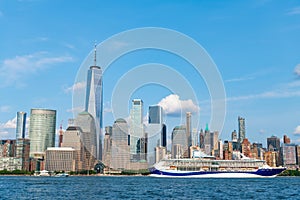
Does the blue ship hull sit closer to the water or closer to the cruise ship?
the cruise ship

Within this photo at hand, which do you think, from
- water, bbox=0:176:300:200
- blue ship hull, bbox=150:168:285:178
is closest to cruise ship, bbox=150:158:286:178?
blue ship hull, bbox=150:168:285:178

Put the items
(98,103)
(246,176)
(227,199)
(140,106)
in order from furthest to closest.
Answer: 1. (98,103)
2. (140,106)
3. (246,176)
4. (227,199)

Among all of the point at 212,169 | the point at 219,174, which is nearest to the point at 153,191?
the point at 219,174

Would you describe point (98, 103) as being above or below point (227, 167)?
above

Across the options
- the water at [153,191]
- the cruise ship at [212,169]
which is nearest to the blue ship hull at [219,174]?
the cruise ship at [212,169]

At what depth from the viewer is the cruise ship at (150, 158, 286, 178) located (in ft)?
393

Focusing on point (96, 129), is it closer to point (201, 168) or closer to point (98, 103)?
point (98, 103)

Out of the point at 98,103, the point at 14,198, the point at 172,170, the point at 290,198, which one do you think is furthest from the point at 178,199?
the point at 98,103

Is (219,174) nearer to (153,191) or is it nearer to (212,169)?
(212,169)

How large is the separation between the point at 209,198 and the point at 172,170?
261 ft

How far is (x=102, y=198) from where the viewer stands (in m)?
42.2

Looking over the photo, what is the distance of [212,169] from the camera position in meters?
124

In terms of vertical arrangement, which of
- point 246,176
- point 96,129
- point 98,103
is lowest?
point 246,176

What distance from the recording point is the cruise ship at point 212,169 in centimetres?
11994
